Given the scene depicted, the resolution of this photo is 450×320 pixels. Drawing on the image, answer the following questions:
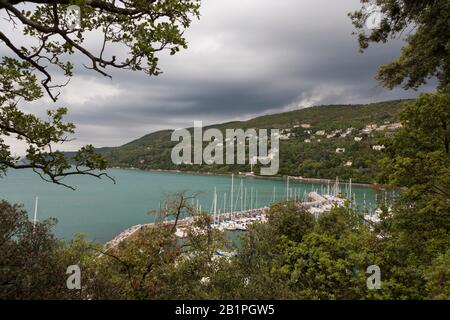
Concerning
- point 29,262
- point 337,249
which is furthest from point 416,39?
point 29,262

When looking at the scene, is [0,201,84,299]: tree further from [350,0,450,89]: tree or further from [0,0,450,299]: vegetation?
[350,0,450,89]: tree

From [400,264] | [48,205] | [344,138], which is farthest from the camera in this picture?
[344,138]

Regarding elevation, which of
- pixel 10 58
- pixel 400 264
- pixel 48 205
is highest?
pixel 10 58

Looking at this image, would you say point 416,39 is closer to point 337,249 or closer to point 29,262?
point 337,249

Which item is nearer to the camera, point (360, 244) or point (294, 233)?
point (360, 244)

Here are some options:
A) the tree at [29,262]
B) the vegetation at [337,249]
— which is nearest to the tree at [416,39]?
the vegetation at [337,249]

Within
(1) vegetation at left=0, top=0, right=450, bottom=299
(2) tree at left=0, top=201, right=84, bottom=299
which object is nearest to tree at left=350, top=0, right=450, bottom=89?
(1) vegetation at left=0, top=0, right=450, bottom=299

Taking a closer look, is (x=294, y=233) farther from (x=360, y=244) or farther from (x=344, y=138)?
(x=344, y=138)

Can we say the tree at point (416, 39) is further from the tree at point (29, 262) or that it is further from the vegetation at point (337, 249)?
the tree at point (29, 262)

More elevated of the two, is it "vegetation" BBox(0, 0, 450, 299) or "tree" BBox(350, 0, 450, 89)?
"tree" BBox(350, 0, 450, 89)

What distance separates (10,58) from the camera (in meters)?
5.62
